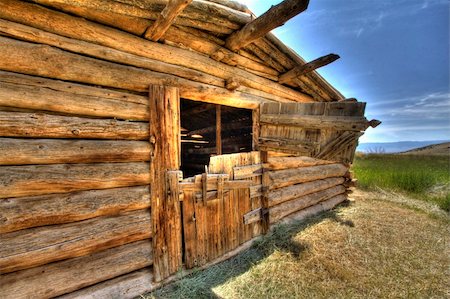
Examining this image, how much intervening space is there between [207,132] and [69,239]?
492 cm

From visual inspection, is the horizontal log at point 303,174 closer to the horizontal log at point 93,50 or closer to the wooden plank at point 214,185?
the wooden plank at point 214,185

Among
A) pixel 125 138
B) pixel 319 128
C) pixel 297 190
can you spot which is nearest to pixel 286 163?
pixel 297 190

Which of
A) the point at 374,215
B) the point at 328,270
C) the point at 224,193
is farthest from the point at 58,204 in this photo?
the point at 374,215

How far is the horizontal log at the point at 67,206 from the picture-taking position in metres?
2.27

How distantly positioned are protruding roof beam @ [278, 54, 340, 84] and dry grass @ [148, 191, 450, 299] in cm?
347

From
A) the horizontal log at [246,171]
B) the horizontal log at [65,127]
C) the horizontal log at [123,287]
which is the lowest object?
the horizontal log at [123,287]

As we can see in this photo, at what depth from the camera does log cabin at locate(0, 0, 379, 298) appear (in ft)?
7.72

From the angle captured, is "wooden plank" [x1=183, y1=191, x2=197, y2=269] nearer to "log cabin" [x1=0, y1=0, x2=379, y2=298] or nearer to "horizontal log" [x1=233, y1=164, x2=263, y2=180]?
"log cabin" [x1=0, y1=0, x2=379, y2=298]

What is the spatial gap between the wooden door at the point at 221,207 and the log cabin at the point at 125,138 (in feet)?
0.07

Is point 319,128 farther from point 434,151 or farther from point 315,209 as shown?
point 434,151

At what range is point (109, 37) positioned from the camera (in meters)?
2.88

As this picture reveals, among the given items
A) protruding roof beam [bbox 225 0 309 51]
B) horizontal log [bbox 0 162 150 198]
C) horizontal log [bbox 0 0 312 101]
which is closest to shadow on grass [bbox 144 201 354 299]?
horizontal log [bbox 0 162 150 198]

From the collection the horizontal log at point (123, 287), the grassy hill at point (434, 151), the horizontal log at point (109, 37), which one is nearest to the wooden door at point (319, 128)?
the horizontal log at point (109, 37)

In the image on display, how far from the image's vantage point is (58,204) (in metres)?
2.50
